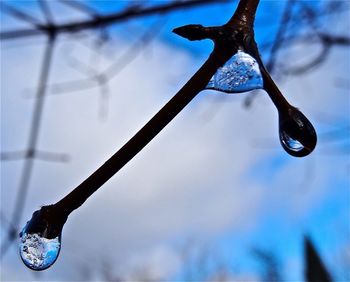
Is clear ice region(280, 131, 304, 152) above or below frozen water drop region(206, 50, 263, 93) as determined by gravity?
below

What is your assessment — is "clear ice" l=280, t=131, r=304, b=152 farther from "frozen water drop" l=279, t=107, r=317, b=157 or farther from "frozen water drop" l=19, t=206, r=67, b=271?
"frozen water drop" l=19, t=206, r=67, b=271

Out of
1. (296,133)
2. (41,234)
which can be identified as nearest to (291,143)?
(296,133)

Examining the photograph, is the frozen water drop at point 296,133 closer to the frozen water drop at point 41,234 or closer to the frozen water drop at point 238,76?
the frozen water drop at point 238,76

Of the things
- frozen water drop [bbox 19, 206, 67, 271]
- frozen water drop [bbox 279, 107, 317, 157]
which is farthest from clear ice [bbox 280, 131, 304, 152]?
frozen water drop [bbox 19, 206, 67, 271]

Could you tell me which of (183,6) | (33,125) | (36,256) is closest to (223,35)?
(36,256)

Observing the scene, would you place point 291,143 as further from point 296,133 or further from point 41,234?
point 41,234

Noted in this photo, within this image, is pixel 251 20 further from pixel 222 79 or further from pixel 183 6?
pixel 183 6
